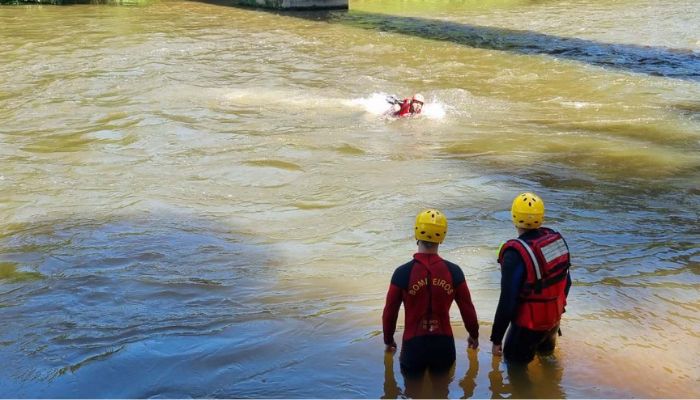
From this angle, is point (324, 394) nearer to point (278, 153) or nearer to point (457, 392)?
point (457, 392)

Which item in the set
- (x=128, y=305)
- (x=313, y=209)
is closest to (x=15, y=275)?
(x=128, y=305)

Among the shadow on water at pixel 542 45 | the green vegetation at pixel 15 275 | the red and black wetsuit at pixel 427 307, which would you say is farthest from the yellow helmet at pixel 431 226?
the shadow on water at pixel 542 45

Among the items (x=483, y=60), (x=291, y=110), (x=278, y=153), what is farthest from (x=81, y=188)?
(x=483, y=60)

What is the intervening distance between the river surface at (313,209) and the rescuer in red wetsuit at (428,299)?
332 mm

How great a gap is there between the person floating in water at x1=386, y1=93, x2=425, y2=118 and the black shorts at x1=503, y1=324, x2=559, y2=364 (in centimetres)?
853

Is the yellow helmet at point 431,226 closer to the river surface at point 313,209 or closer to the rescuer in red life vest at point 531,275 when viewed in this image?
the rescuer in red life vest at point 531,275

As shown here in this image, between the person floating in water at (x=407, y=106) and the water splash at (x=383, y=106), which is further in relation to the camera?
the water splash at (x=383, y=106)

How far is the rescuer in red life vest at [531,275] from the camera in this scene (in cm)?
485

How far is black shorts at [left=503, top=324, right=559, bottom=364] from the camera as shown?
5141 mm

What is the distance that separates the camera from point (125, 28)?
26.1 metres

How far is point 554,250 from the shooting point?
4.88 metres

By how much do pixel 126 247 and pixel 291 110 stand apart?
22.6 ft

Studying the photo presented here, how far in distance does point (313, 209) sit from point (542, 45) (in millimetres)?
15510

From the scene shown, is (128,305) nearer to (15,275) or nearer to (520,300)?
(15,275)
